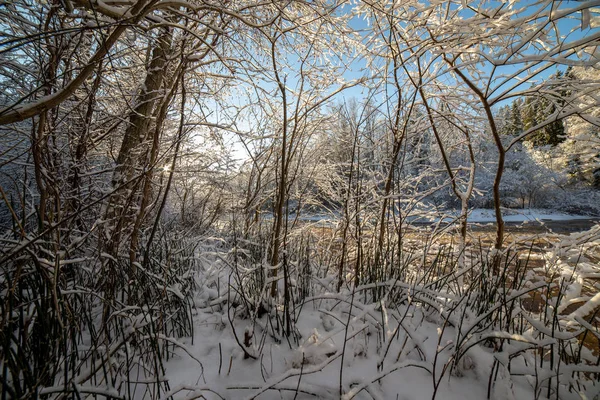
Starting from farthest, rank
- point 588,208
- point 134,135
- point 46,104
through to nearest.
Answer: point 588,208
point 134,135
point 46,104

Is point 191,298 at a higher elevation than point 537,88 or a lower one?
lower

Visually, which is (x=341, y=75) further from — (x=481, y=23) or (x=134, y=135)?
(x=134, y=135)

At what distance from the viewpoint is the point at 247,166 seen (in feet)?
14.6

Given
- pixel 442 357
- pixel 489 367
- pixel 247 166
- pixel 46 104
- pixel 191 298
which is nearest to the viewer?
pixel 46 104

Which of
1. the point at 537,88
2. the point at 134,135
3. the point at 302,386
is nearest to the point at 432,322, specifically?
the point at 302,386

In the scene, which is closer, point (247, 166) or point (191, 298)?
point (191, 298)

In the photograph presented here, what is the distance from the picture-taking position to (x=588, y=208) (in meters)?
12.9

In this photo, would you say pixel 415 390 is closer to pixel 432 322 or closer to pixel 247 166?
pixel 432 322

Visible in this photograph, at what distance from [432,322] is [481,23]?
6.12 feet

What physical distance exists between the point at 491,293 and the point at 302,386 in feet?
4.33

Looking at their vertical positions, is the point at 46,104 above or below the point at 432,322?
above

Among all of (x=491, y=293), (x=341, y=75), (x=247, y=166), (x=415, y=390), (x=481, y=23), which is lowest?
(x=415, y=390)

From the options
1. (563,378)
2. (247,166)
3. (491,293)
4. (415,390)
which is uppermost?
(247,166)

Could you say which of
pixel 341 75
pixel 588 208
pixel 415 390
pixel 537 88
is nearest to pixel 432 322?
pixel 415 390
